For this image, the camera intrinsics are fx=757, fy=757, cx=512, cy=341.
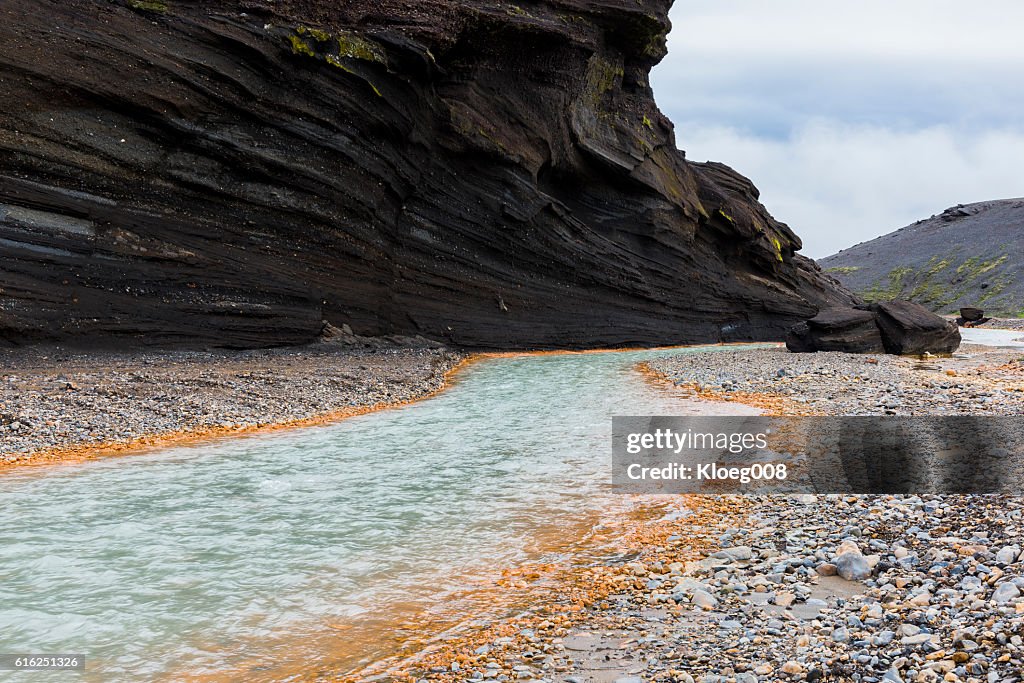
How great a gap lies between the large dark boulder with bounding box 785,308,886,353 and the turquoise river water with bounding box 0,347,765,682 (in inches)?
914

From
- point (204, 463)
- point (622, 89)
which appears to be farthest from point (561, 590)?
point (622, 89)

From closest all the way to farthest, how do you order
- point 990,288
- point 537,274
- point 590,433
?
point 590,433 → point 537,274 → point 990,288

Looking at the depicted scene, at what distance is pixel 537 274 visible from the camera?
38.8 meters

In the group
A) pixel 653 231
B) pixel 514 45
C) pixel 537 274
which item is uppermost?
pixel 514 45

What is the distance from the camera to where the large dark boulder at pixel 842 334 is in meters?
35.5

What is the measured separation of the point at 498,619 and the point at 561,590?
91 cm

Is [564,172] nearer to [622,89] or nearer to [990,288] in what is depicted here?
[622,89]

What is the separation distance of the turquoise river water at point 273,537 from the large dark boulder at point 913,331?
25.0m

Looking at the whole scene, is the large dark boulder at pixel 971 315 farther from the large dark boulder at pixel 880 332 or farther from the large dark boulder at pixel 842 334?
the large dark boulder at pixel 842 334

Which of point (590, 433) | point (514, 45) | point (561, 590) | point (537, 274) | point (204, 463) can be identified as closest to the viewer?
point (561, 590)

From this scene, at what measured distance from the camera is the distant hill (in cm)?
10650

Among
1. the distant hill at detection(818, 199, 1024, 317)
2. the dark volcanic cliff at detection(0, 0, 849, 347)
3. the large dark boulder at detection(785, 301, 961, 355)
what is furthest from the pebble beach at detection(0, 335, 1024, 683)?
the distant hill at detection(818, 199, 1024, 317)

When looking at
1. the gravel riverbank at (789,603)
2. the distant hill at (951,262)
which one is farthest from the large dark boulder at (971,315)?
the gravel riverbank at (789,603)

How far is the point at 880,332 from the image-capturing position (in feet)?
120
